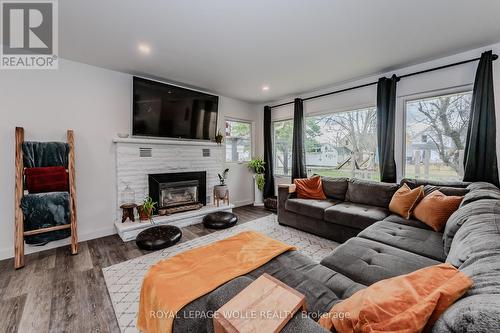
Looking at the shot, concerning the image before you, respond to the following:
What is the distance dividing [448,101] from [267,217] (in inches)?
132

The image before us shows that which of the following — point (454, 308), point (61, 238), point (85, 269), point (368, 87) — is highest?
point (368, 87)

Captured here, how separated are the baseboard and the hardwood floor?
11 cm

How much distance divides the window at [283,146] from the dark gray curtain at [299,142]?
1.37 feet

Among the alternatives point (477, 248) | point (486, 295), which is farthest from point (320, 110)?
point (486, 295)

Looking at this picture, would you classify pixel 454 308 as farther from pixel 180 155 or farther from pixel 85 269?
pixel 180 155

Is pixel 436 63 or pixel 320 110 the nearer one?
pixel 436 63

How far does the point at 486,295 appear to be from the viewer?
2.04ft

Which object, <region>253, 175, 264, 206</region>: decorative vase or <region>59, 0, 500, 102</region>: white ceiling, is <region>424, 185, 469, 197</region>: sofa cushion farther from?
<region>253, 175, 264, 206</region>: decorative vase

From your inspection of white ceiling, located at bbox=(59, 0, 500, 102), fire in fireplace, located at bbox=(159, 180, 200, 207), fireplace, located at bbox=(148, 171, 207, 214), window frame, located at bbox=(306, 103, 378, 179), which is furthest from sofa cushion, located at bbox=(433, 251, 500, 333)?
fire in fireplace, located at bbox=(159, 180, 200, 207)

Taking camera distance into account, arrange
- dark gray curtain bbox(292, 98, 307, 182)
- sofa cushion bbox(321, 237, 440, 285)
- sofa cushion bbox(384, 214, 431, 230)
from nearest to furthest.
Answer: sofa cushion bbox(321, 237, 440, 285)
sofa cushion bbox(384, 214, 431, 230)
dark gray curtain bbox(292, 98, 307, 182)

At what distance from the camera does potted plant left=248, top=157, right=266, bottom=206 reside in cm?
505

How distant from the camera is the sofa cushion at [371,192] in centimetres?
298

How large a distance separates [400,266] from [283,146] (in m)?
3.91

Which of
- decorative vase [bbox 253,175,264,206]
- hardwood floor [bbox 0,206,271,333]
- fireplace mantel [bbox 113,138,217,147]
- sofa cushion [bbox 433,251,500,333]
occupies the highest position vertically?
fireplace mantel [bbox 113,138,217,147]
